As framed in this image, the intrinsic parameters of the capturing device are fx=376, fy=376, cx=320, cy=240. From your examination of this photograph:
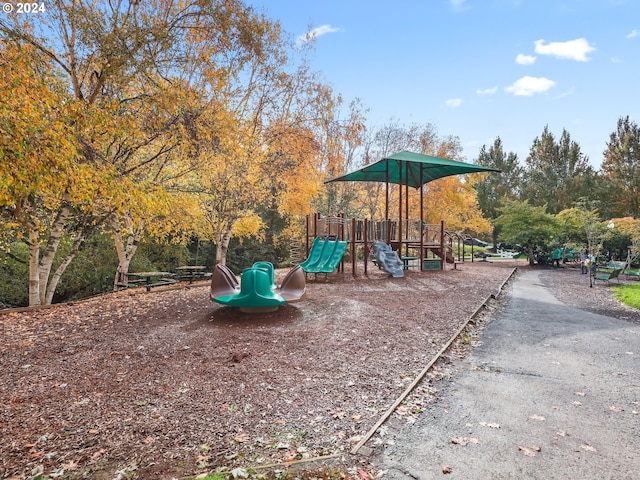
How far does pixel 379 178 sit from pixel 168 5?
408 inches

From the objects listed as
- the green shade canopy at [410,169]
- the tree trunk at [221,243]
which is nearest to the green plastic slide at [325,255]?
the green shade canopy at [410,169]

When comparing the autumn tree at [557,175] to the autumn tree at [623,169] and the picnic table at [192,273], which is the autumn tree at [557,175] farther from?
the picnic table at [192,273]

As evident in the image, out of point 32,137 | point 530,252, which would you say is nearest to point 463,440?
point 32,137

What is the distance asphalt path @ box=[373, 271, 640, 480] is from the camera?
2535mm

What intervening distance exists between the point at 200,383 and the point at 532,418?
3092 mm

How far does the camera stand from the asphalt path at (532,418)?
99.8 inches

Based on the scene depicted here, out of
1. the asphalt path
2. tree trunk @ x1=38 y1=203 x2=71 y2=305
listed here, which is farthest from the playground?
tree trunk @ x1=38 y1=203 x2=71 y2=305

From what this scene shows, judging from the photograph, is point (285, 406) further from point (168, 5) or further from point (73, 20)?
point (168, 5)

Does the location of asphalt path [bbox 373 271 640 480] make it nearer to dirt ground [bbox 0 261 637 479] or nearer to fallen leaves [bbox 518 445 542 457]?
fallen leaves [bbox 518 445 542 457]

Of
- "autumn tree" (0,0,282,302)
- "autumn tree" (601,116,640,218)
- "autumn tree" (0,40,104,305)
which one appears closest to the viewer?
"autumn tree" (0,40,104,305)

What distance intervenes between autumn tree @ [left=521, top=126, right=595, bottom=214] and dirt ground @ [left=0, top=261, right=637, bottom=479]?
107 ft

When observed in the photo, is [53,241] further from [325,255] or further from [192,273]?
[325,255]

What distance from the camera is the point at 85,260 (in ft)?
45.6

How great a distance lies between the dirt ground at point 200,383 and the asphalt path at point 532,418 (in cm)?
34
